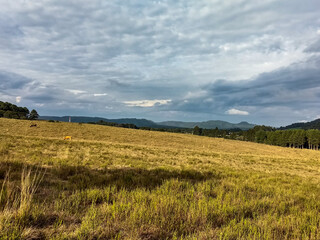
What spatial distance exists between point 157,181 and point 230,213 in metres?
3.69

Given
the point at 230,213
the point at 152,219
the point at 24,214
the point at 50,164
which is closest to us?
the point at 24,214

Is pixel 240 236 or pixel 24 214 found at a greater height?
pixel 24 214

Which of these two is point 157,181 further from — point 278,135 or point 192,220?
point 278,135

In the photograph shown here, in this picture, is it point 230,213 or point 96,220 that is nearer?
point 96,220

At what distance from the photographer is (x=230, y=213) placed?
194 inches

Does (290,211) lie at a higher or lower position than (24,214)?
lower

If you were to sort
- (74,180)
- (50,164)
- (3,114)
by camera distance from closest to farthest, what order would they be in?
(74,180)
(50,164)
(3,114)

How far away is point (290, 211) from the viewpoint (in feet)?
18.3

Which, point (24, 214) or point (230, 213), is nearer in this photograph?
point (24, 214)

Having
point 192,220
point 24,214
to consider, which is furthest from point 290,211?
point 24,214

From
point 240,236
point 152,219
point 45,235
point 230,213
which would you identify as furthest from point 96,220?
point 230,213

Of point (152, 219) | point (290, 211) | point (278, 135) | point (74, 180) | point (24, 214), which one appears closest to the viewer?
point (24, 214)

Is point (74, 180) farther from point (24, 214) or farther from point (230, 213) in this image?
point (230, 213)

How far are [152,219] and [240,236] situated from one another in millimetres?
1836
